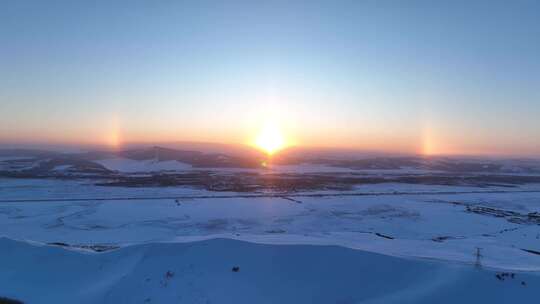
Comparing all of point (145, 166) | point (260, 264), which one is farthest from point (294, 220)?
point (145, 166)

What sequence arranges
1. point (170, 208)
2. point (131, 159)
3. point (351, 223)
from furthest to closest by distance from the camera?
point (131, 159), point (170, 208), point (351, 223)

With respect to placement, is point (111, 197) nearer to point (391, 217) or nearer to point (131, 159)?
point (391, 217)

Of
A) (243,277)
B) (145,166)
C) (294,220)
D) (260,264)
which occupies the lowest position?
(294,220)

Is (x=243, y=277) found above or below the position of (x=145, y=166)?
above

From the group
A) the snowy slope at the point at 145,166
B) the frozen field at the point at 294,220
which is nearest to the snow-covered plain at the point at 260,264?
the frozen field at the point at 294,220

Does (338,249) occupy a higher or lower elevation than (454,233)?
higher

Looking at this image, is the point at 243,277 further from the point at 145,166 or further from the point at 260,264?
the point at 145,166

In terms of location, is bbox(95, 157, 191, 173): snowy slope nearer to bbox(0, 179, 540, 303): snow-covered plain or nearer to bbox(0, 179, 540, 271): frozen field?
bbox(0, 179, 540, 271): frozen field

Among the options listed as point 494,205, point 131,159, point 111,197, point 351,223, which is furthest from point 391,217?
point 131,159
